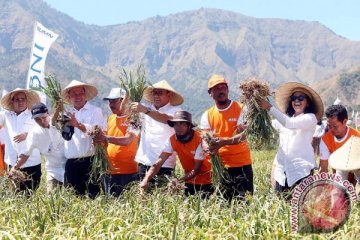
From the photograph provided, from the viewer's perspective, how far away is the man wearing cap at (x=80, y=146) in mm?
6316

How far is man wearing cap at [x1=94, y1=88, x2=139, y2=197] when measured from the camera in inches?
265

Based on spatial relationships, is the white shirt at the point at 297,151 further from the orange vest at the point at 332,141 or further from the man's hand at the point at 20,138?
the man's hand at the point at 20,138

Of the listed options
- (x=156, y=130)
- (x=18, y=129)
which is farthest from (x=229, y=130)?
(x=18, y=129)

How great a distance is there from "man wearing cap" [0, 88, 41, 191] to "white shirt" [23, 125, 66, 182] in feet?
→ 1.20

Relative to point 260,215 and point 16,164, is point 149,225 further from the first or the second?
point 16,164

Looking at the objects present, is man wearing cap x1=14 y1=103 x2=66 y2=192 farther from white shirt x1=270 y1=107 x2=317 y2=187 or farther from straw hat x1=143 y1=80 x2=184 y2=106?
white shirt x1=270 y1=107 x2=317 y2=187

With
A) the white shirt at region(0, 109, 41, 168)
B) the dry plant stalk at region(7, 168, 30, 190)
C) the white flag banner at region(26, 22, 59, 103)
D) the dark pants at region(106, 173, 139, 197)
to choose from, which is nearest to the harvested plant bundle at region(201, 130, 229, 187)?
the dark pants at region(106, 173, 139, 197)

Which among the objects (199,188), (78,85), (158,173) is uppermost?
(78,85)

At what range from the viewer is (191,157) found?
5.85m

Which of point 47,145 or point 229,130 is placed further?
point 47,145

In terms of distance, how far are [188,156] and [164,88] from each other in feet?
3.37

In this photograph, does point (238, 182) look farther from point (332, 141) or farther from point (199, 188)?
point (332, 141)

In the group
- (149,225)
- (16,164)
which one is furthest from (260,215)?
(16,164)

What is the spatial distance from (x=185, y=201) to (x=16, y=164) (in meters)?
2.70
